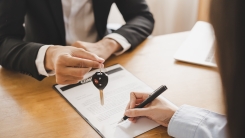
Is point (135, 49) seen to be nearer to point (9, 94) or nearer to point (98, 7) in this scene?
point (98, 7)

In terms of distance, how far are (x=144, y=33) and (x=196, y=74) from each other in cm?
32

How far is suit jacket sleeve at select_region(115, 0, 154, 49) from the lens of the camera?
49.1 inches

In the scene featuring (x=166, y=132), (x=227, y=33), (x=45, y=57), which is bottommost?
(x=166, y=132)

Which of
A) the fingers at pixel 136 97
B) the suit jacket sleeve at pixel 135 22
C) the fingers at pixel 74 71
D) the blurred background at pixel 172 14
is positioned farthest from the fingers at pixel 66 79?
the blurred background at pixel 172 14

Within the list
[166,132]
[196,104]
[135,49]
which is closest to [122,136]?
[166,132]

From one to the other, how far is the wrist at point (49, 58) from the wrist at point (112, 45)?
20cm

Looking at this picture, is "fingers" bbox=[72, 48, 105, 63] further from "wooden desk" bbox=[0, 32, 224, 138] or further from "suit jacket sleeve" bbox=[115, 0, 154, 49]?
"suit jacket sleeve" bbox=[115, 0, 154, 49]

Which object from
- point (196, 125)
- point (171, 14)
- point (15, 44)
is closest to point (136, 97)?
point (196, 125)

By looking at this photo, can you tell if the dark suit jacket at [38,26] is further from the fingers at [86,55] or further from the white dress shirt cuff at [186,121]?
the white dress shirt cuff at [186,121]

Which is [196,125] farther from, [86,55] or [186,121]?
[86,55]

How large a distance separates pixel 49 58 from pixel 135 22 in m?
0.44

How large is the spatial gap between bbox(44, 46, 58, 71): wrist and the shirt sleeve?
1.40ft

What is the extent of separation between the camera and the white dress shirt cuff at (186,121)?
31.3 inches

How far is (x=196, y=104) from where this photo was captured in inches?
36.0
